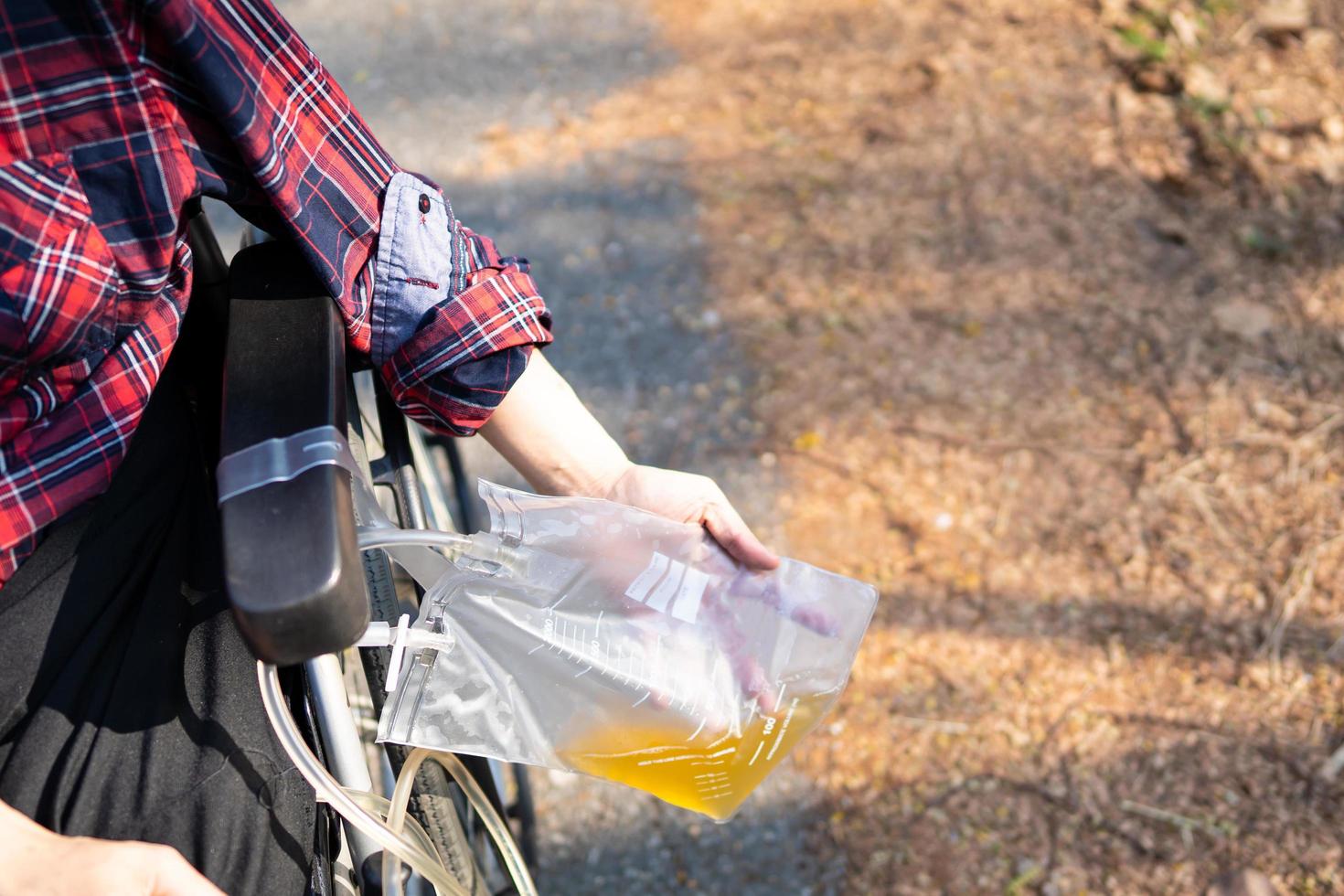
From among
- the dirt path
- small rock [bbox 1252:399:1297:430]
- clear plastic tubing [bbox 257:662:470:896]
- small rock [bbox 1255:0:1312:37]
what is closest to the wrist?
clear plastic tubing [bbox 257:662:470:896]

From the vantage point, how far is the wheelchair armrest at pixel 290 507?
63 cm

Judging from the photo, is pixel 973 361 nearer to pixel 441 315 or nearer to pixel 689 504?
Result: pixel 689 504

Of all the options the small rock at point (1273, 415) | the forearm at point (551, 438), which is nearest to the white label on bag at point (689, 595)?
the forearm at point (551, 438)

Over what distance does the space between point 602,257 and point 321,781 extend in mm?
1914

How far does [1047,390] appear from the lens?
2.04m

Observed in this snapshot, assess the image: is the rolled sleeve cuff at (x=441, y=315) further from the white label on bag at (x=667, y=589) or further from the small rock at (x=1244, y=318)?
the small rock at (x=1244, y=318)

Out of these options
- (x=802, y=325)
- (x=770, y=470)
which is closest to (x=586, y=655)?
(x=770, y=470)

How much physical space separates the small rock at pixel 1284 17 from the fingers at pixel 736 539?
8.20 feet

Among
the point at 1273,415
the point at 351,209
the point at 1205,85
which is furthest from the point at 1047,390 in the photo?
the point at 351,209

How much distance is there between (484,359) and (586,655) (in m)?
0.28

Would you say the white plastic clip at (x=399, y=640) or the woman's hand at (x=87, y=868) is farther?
the white plastic clip at (x=399, y=640)

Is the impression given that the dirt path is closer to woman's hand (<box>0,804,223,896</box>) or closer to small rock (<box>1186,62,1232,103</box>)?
woman's hand (<box>0,804,223,896</box>)

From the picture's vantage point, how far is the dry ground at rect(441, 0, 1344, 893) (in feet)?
5.00

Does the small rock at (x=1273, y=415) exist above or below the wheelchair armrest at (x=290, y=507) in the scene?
below
